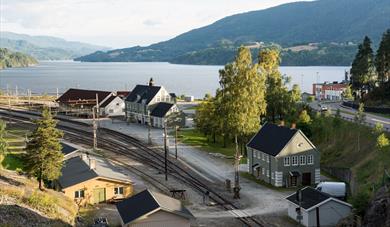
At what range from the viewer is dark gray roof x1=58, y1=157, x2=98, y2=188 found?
2003 inches

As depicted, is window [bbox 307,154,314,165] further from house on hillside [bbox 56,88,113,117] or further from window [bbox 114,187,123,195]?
house on hillside [bbox 56,88,113,117]

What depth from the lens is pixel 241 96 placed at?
6619 cm

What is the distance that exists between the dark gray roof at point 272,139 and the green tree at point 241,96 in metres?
4.18

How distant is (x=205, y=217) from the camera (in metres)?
45.4

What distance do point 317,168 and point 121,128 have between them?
49.7m

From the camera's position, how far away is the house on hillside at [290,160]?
56.3 meters

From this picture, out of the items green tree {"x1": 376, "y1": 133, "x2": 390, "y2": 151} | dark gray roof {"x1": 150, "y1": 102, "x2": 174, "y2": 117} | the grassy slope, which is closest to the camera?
the grassy slope

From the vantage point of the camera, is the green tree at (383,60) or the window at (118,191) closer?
the window at (118,191)

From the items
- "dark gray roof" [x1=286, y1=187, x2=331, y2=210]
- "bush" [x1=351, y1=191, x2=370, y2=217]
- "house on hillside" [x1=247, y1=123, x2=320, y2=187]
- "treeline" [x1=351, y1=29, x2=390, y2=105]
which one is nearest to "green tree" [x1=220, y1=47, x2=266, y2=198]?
"house on hillside" [x1=247, y1=123, x2=320, y2=187]

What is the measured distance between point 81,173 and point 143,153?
21426 mm

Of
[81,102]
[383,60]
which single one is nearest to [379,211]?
[383,60]

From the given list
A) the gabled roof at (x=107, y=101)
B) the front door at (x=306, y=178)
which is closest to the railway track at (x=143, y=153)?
the front door at (x=306, y=178)

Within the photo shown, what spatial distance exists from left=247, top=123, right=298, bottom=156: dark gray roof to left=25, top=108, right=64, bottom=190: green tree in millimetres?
23046

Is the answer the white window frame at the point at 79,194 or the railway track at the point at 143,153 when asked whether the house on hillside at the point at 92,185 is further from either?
the railway track at the point at 143,153
